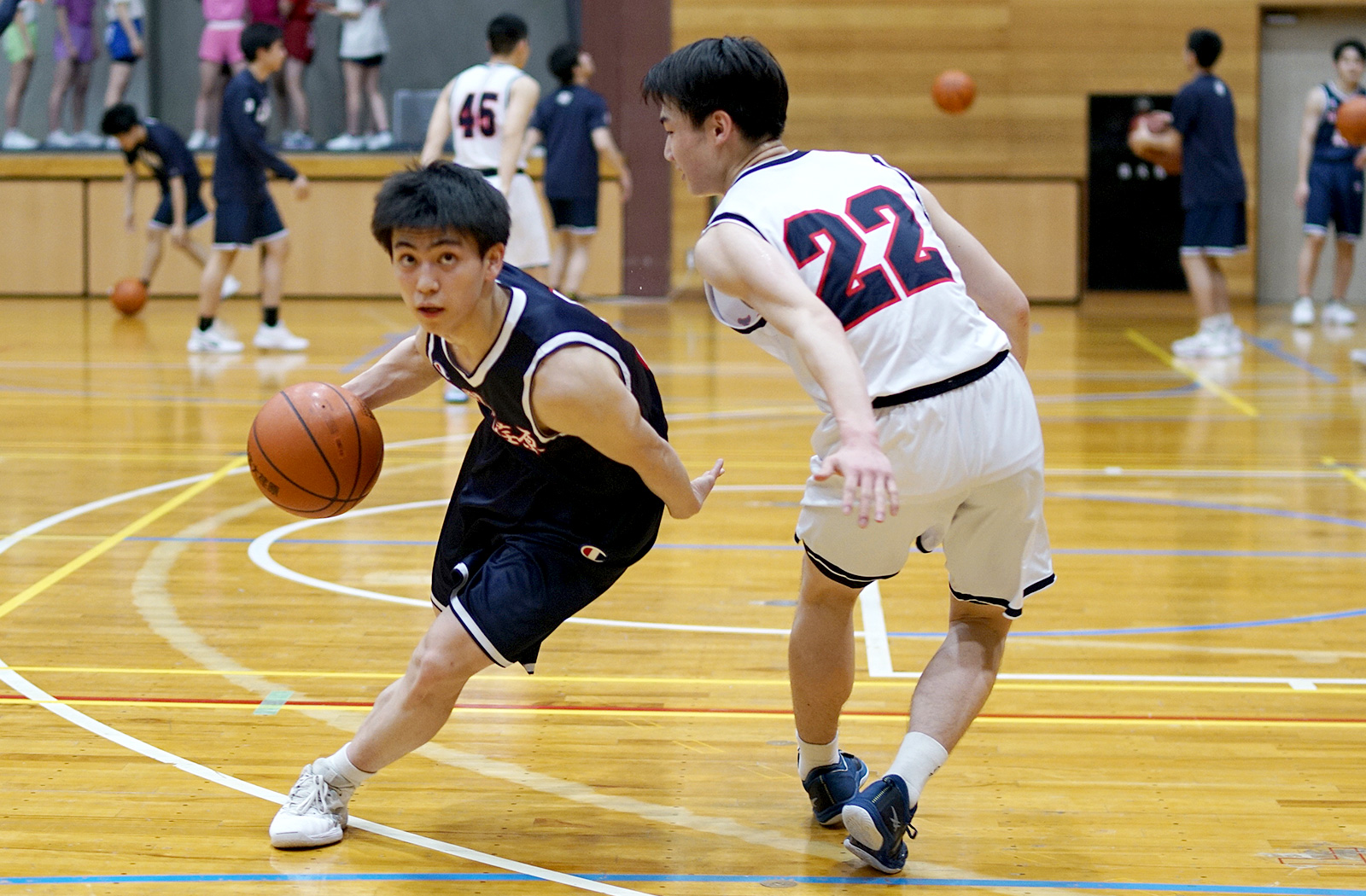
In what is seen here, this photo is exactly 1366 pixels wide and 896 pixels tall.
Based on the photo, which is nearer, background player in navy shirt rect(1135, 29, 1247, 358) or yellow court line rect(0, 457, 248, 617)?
yellow court line rect(0, 457, 248, 617)

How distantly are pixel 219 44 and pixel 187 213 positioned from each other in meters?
3.03

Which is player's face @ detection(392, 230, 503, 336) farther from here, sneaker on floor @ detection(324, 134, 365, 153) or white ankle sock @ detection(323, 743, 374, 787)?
sneaker on floor @ detection(324, 134, 365, 153)

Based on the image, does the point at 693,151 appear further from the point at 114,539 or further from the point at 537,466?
the point at 114,539

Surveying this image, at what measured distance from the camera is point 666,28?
14836mm

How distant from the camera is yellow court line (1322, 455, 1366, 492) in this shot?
6234 mm

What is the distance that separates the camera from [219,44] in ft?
47.8

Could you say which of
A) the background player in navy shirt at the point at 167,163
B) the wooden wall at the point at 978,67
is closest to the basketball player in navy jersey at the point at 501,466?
the background player in navy shirt at the point at 167,163

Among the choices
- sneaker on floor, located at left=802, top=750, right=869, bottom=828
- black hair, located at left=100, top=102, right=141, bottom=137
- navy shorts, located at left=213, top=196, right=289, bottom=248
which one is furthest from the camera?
black hair, located at left=100, top=102, right=141, bottom=137

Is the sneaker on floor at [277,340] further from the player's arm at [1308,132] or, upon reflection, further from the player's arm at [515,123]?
the player's arm at [1308,132]

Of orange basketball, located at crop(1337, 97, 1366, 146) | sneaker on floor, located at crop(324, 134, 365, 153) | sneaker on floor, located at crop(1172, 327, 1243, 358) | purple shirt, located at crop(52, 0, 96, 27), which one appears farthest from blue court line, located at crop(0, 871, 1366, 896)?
purple shirt, located at crop(52, 0, 96, 27)

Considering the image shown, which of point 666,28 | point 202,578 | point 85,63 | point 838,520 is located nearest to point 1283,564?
point 838,520

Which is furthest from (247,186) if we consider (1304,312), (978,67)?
(1304,312)

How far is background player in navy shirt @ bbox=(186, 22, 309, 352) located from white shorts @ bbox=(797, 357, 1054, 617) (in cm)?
772

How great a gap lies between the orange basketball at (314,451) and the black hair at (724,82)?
89cm
